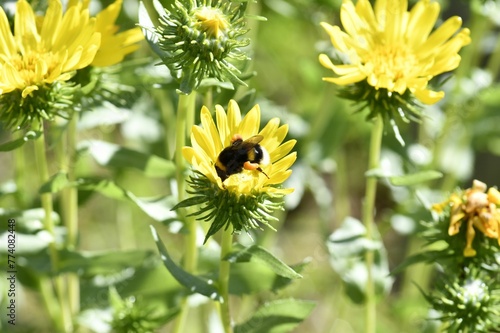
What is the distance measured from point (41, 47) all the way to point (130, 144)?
38.7 inches

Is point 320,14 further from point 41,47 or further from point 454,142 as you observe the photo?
point 41,47

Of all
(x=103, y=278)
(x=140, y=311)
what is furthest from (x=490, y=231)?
(x=103, y=278)

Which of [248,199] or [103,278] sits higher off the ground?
[248,199]

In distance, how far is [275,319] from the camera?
1931 millimetres

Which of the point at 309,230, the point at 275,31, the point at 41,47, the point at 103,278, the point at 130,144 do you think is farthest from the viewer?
the point at 309,230

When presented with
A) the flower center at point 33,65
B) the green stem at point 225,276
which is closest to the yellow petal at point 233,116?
the green stem at point 225,276

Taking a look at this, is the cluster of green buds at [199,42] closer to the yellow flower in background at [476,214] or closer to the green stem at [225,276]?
the green stem at [225,276]

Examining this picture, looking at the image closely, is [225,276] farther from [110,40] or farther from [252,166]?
[110,40]

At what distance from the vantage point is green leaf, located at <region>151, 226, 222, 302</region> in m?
1.69

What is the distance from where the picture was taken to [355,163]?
12.8 feet

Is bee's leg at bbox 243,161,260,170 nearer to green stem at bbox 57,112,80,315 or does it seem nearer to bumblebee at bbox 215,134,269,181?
bumblebee at bbox 215,134,269,181

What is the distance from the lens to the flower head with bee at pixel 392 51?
1792 mm

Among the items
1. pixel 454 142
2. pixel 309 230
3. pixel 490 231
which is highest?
pixel 490 231

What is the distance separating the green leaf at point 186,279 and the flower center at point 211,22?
1.48ft
